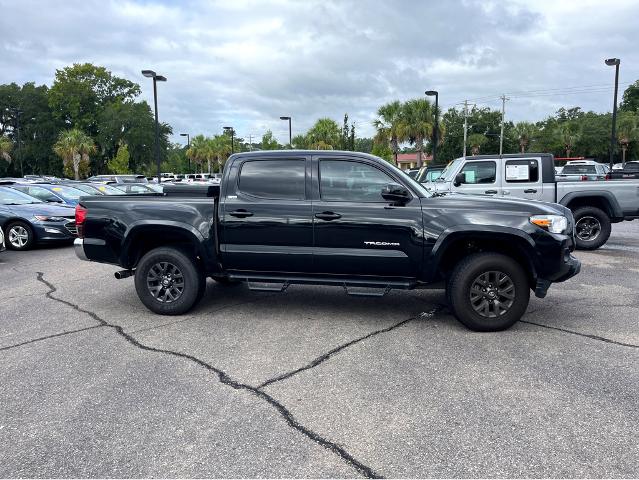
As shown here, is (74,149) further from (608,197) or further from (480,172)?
(608,197)

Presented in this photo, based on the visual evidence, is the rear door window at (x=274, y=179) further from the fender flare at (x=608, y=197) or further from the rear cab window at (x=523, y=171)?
the fender flare at (x=608, y=197)

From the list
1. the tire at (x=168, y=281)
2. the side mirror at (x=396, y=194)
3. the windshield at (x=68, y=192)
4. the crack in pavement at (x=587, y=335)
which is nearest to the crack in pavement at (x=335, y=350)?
the crack in pavement at (x=587, y=335)

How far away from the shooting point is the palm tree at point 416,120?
38031mm

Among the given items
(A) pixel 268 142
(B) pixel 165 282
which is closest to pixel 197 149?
(A) pixel 268 142

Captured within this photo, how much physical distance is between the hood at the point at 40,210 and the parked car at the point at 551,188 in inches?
333

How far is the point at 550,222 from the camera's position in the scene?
15.6 ft

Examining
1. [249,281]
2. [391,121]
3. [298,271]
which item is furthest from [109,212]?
[391,121]

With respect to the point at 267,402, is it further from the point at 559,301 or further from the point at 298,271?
the point at 559,301

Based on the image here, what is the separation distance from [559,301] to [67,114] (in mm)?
70902

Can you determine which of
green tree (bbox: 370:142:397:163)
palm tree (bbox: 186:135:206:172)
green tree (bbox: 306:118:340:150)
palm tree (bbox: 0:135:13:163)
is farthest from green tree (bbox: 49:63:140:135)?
green tree (bbox: 370:142:397:163)

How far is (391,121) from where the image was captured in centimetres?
3944

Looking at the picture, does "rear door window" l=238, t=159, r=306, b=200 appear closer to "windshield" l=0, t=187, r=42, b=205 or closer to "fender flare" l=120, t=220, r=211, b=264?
"fender flare" l=120, t=220, r=211, b=264

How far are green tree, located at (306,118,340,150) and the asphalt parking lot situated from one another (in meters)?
43.6

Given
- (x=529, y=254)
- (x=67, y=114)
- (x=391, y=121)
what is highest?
(x=67, y=114)
